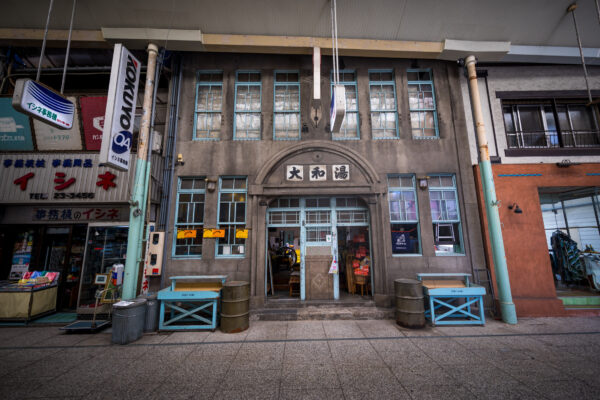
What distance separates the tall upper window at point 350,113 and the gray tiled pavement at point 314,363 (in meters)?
6.20

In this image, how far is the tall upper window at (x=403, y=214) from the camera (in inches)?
309

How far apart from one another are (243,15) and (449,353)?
1084 centimetres

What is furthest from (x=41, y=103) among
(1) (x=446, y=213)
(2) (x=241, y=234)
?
(1) (x=446, y=213)

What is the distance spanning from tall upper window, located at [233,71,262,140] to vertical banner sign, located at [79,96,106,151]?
14.3 ft

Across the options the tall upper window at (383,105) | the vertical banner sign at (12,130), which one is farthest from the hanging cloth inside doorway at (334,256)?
the vertical banner sign at (12,130)

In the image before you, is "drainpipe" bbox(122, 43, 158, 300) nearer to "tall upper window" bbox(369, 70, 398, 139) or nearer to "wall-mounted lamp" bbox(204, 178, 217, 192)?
"wall-mounted lamp" bbox(204, 178, 217, 192)

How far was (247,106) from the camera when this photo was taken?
8.63 metres

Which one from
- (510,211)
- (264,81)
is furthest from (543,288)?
(264,81)

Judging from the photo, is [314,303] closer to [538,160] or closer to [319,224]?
[319,224]

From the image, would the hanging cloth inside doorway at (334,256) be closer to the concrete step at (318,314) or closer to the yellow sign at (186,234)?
the concrete step at (318,314)

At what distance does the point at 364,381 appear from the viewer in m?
3.91

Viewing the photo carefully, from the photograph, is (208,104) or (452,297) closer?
(452,297)

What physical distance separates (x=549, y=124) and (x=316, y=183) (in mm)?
9317

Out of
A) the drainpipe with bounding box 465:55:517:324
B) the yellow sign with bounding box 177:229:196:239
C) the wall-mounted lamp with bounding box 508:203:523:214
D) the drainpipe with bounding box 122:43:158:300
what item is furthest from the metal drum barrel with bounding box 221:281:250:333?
the wall-mounted lamp with bounding box 508:203:523:214
